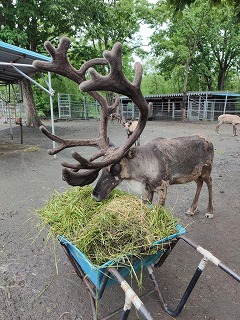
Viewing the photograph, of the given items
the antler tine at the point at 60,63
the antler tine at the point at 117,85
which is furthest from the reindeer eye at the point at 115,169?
the antler tine at the point at 60,63

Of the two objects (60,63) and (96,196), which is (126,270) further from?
(60,63)

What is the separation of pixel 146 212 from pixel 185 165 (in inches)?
62.5

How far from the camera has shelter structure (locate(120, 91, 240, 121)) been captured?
79.8 feet

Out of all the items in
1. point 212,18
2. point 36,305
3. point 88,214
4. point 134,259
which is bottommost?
point 36,305

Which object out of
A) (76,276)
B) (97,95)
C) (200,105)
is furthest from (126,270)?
(200,105)

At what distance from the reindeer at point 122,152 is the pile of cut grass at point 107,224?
9.1 inches

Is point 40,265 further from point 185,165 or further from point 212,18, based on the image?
point 212,18

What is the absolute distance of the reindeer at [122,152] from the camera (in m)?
2.37

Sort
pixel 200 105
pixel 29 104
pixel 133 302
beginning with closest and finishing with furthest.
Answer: pixel 133 302 < pixel 29 104 < pixel 200 105

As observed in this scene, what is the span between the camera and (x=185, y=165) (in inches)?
146

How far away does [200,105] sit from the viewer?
24969mm

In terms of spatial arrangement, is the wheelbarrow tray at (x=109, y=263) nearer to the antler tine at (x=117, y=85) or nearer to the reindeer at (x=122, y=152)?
the reindeer at (x=122, y=152)

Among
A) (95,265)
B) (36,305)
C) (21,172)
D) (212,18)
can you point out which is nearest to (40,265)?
(36,305)

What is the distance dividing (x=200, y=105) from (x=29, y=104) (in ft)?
54.2
